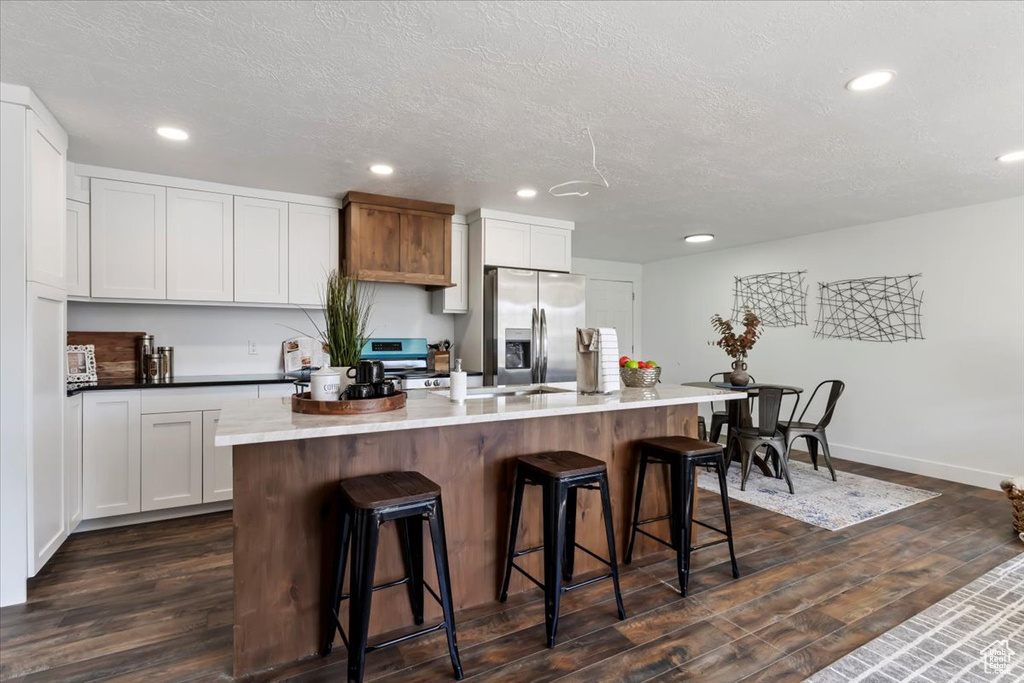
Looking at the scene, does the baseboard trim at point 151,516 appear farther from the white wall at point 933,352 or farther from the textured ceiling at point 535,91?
the white wall at point 933,352

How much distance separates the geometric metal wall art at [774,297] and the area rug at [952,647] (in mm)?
3483

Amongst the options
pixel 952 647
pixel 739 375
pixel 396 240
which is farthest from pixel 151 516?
pixel 739 375

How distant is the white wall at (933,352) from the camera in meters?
4.01

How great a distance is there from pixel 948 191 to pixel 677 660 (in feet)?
13.0

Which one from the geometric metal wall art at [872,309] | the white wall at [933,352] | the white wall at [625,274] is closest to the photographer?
the white wall at [933,352]

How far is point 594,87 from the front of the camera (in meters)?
2.21

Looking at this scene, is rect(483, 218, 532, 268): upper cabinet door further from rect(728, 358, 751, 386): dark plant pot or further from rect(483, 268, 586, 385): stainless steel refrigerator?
rect(728, 358, 751, 386): dark plant pot

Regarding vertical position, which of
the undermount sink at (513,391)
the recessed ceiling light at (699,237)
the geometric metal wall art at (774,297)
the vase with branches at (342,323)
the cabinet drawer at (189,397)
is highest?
the recessed ceiling light at (699,237)

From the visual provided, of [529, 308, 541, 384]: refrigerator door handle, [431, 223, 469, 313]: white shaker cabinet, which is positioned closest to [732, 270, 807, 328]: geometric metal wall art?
[529, 308, 541, 384]: refrigerator door handle

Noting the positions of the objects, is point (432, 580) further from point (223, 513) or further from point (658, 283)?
point (658, 283)

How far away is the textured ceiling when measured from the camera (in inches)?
68.7

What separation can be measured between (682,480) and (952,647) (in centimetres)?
114

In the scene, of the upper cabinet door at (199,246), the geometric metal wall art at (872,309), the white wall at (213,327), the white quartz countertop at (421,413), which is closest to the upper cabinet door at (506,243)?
the white wall at (213,327)

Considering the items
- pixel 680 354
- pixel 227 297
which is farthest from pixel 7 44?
pixel 680 354
